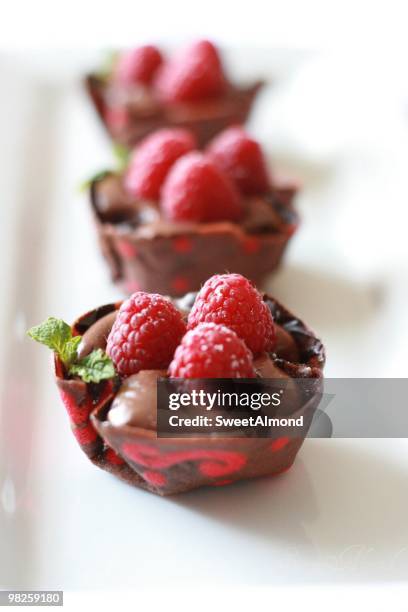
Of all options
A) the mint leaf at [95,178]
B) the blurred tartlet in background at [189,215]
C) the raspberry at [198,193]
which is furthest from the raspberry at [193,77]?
the raspberry at [198,193]

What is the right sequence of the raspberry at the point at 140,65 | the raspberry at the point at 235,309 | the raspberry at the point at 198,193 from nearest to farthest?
the raspberry at the point at 235,309 < the raspberry at the point at 198,193 < the raspberry at the point at 140,65

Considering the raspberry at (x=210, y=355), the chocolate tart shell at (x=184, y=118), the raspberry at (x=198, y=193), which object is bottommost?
the raspberry at (x=210, y=355)

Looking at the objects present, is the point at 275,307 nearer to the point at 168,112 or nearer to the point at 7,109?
the point at 168,112

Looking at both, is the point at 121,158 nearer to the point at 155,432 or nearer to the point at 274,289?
the point at 274,289

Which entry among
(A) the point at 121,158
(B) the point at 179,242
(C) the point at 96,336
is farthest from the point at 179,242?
(C) the point at 96,336

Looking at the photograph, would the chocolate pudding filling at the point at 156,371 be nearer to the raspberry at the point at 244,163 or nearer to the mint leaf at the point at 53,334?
the mint leaf at the point at 53,334

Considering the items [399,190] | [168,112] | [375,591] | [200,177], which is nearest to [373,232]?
[399,190]
